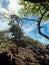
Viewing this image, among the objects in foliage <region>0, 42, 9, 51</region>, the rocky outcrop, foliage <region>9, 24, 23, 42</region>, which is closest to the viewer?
the rocky outcrop

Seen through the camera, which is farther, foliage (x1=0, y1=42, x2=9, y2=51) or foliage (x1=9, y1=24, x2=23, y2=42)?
foliage (x1=9, y1=24, x2=23, y2=42)

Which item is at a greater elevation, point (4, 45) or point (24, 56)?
point (24, 56)

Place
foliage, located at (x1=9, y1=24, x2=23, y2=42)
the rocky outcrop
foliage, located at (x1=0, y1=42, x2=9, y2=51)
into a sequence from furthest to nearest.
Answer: foliage, located at (x1=9, y1=24, x2=23, y2=42)
foliage, located at (x1=0, y1=42, x2=9, y2=51)
the rocky outcrop

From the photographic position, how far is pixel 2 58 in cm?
2325

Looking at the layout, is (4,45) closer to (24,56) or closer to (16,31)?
(24,56)

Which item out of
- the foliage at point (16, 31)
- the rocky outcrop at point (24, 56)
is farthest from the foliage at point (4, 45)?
the foliage at point (16, 31)

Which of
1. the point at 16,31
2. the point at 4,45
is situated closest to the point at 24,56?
the point at 4,45

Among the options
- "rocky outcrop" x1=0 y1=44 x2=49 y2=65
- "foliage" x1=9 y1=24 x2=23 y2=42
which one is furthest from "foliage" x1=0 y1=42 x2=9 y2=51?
"foliage" x1=9 y1=24 x2=23 y2=42

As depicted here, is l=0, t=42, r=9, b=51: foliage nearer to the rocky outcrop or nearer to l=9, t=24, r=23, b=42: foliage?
the rocky outcrop

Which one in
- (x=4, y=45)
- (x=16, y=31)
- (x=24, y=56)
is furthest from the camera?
(x=16, y=31)

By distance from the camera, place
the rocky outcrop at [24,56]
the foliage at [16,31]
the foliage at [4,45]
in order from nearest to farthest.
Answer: the rocky outcrop at [24,56] < the foliage at [4,45] < the foliage at [16,31]

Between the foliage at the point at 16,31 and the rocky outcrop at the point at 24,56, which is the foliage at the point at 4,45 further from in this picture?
the foliage at the point at 16,31

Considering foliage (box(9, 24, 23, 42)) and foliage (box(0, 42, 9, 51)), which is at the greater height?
foliage (box(0, 42, 9, 51))

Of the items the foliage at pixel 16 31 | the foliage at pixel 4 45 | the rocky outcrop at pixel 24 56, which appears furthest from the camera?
the foliage at pixel 16 31
